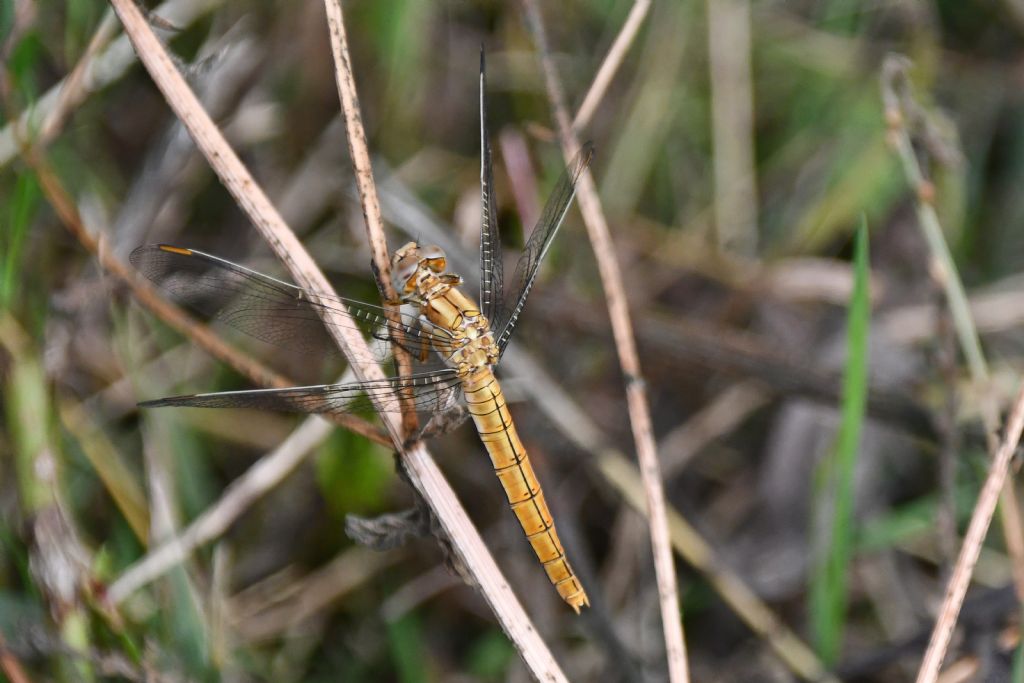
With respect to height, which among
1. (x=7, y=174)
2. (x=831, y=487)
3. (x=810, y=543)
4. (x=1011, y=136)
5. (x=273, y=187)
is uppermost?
(x=7, y=174)

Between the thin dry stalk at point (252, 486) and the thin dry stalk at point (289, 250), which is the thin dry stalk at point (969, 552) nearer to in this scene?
the thin dry stalk at point (289, 250)

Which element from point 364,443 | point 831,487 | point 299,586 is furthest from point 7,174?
point 831,487

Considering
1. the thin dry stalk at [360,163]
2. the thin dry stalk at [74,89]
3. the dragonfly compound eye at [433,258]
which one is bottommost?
the dragonfly compound eye at [433,258]

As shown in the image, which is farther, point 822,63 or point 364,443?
point 822,63

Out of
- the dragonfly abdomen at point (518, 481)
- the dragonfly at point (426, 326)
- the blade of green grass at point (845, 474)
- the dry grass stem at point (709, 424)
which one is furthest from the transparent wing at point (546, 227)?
the dry grass stem at point (709, 424)

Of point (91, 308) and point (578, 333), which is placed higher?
point (91, 308)

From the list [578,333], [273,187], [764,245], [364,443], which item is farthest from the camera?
→ [764,245]

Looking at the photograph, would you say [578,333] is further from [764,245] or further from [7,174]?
[7,174]
